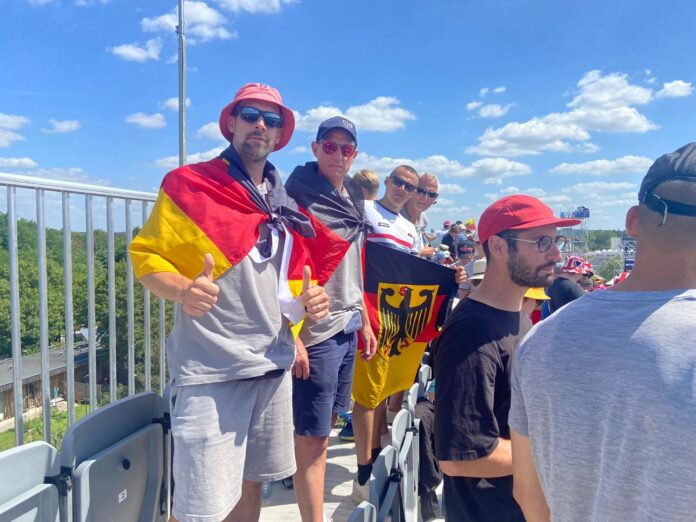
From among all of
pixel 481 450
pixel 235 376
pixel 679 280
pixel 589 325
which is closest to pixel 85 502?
pixel 235 376

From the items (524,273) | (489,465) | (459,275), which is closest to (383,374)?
(459,275)

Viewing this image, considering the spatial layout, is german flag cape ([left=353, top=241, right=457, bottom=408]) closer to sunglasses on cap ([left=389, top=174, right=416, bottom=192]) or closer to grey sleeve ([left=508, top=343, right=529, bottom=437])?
sunglasses on cap ([left=389, top=174, right=416, bottom=192])

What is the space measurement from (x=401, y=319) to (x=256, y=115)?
1.92m

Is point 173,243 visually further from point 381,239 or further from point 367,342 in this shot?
point 381,239

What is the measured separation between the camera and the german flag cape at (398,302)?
3.51m

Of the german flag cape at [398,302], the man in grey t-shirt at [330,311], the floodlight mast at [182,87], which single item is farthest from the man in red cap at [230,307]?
the floodlight mast at [182,87]

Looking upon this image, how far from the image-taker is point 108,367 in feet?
8.93

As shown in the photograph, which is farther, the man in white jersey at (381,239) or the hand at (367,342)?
the man in white jersey at (381,239)

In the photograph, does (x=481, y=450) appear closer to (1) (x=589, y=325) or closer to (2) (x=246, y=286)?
Answer: (1) (x=589, y=325)

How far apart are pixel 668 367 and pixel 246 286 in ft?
4.72

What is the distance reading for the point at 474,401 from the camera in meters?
1.64

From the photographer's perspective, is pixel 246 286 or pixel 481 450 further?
pixel 246 286

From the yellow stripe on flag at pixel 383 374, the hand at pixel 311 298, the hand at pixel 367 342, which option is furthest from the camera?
the yellow stripe on flag at pixel 383 374

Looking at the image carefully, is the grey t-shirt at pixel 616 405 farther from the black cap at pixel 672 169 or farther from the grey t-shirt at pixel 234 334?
the grey t-shirt at pixel 234 334
